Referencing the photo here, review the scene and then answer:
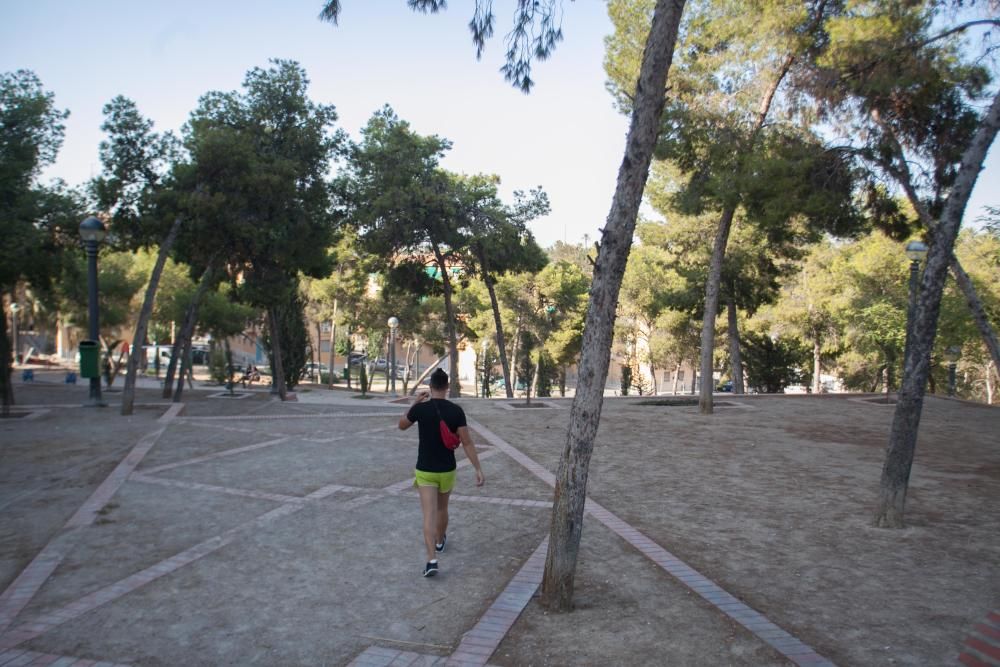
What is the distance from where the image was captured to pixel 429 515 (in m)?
5.71

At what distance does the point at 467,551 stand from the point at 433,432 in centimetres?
136

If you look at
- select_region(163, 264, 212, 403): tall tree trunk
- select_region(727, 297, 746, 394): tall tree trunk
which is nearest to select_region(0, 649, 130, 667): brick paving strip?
select_region(163, 264, 212, 403): tall tree trunk

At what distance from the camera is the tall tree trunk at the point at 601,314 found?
5031 millimetres

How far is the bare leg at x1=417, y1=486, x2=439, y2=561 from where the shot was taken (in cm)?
570

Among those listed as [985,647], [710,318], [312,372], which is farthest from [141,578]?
[312,372]

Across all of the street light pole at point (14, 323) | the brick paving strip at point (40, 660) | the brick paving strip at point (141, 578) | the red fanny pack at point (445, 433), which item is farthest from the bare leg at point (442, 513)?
the street light pole at point (14, 323)

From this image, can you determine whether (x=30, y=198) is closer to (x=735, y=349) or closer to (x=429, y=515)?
(x=429, y=515)

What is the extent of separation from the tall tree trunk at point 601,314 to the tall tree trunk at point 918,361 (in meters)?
3.84

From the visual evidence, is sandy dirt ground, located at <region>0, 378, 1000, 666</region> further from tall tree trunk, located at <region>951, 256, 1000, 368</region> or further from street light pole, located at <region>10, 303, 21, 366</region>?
street light pole, located at <region>10, 303, 21, 366</region>

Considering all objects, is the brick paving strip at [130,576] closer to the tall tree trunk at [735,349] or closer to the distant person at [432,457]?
the distant person at [432,457]

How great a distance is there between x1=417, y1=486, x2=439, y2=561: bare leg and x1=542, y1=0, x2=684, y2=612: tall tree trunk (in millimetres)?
1046

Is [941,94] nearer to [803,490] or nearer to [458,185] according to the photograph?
[803,490]

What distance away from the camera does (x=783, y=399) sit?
20.3 meters

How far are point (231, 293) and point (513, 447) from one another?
40.2 feet
